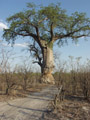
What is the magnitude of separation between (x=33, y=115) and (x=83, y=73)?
262cm

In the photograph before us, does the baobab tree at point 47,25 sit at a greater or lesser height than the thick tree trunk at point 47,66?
greater

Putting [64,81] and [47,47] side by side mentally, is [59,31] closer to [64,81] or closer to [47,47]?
[47,47]

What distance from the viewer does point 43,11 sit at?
1260 centimetres

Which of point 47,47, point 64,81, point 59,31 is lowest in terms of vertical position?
point 64,81

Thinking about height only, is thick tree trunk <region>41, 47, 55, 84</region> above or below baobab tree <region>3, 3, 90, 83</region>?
below

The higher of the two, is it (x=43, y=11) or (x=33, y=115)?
(x=43, y=11)

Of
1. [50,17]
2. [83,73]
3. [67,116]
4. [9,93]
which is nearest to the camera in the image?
[67,116]

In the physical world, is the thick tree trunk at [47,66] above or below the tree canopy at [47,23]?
below

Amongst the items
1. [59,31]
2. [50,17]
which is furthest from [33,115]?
[59,31]

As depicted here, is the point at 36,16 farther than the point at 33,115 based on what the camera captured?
Yes

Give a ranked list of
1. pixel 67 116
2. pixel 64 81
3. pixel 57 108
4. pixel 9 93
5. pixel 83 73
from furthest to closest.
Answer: pixel 9 93
pixel 64 81
pixel 83 73
pixel 57 108
pixel 67 116

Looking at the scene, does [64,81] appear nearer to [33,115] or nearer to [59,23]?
[33,115]

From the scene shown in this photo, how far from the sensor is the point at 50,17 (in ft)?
41.0

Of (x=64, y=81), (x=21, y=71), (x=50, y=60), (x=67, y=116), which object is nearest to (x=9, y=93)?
(x=21, y=71)
